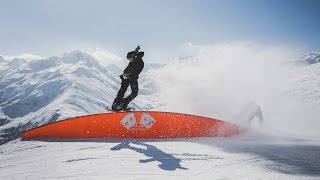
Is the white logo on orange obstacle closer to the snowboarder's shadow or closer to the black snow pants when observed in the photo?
the black snow pants

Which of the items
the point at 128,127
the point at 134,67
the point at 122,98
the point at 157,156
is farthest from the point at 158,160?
the point at 122,98

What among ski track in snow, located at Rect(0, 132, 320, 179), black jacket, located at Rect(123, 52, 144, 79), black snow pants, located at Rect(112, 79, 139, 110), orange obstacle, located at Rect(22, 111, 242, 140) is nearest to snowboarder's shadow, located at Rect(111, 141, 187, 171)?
ski track in snow, located at Rect(0, 132, 320, 179)

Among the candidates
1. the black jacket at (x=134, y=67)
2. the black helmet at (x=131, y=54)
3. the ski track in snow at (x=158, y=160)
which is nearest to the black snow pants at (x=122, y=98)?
the black jacket at (x=134, y=67)

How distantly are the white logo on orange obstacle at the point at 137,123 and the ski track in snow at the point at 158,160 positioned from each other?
87 centimetres

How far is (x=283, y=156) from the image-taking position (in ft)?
22.6

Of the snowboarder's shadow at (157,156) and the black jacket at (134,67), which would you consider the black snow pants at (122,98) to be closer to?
the black jacket at (134,67)

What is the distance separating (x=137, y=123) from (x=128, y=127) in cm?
29

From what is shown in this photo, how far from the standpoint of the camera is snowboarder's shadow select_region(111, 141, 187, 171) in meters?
6.02

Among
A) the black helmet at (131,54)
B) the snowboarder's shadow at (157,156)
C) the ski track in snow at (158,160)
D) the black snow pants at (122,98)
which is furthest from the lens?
the black snow pants at (122,98)

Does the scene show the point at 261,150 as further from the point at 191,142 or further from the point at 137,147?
the point at 137,147

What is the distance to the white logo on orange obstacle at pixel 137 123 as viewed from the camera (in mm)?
9648

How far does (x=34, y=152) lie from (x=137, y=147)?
2417mm

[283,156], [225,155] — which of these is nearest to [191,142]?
[225,155]

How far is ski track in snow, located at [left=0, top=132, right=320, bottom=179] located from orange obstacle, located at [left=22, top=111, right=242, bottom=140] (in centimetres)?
61
